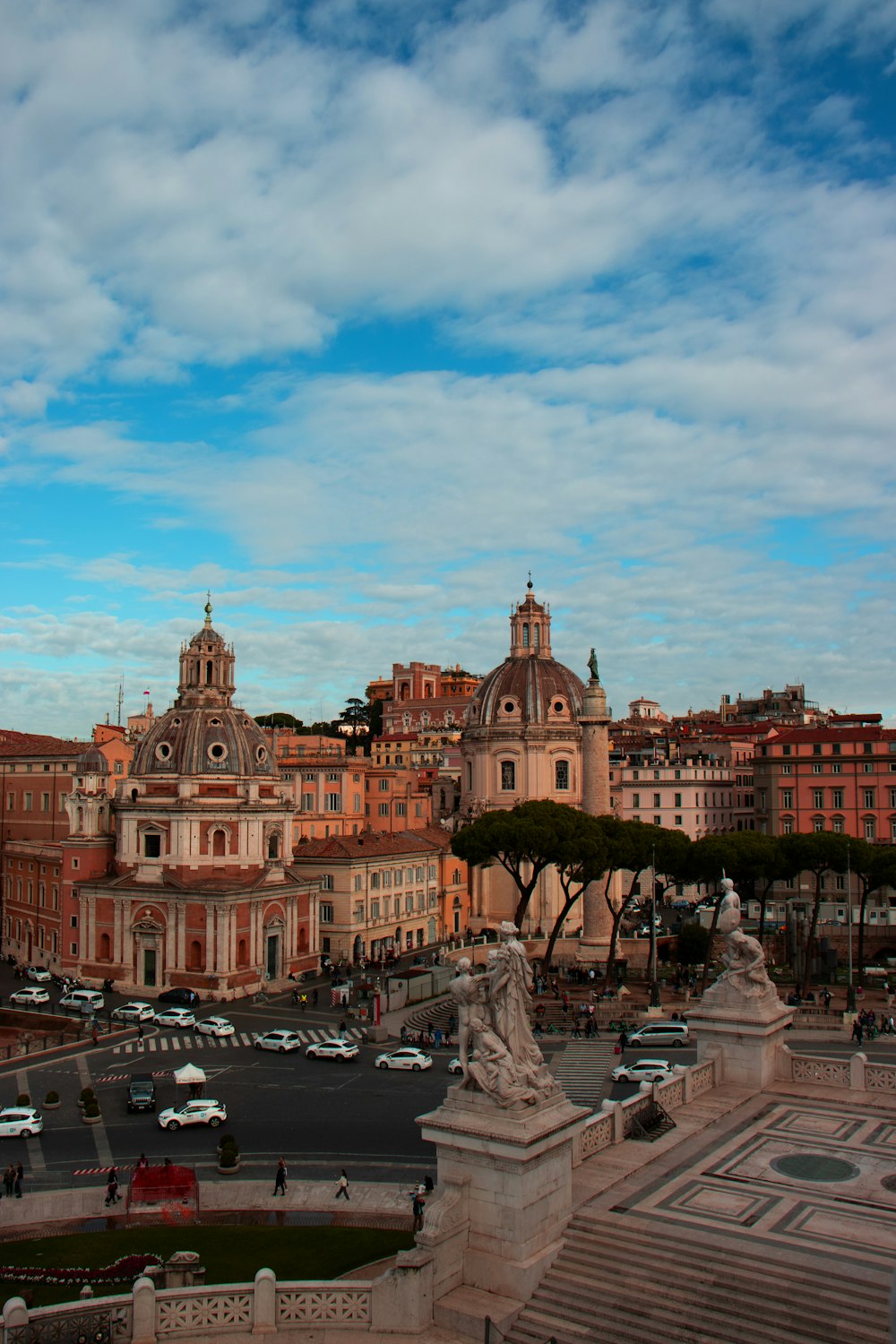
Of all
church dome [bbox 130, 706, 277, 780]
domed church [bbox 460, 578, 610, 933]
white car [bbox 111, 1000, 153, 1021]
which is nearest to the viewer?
white car [bbox 111, 1000, 153, 1021]

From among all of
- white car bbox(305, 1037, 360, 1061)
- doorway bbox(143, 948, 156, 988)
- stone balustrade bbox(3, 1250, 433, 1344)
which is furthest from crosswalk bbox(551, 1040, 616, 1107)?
doorway bbox(143, 948, 156, 988)

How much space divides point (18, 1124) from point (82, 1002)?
19.5 m

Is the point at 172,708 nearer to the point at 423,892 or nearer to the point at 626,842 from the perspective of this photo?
the point at 423,892

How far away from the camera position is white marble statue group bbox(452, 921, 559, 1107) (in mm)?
16062

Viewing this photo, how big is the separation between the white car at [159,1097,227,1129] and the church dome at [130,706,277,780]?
28708 millimetres

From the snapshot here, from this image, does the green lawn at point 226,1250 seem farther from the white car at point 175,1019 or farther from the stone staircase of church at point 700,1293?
the white car at point 175,1019

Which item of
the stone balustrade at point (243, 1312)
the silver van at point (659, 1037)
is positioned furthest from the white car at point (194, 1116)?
the stone balustrade at point (243, 1312)

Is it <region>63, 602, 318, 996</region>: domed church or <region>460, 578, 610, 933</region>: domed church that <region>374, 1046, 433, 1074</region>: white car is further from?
<region>460, 578, 610, 933</region>: domed church

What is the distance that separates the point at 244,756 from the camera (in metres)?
62.5

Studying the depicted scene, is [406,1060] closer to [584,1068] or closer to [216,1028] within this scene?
[584,1068]

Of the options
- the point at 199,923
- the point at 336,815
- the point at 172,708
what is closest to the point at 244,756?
the point at 172,708

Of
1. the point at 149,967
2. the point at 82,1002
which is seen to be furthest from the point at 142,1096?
the point at 149,967

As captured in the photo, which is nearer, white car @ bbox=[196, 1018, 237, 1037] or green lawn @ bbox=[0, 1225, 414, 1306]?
green lawn @ bbox=[0, 1225, 414, 1306]

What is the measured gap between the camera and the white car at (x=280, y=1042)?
43.5 m
